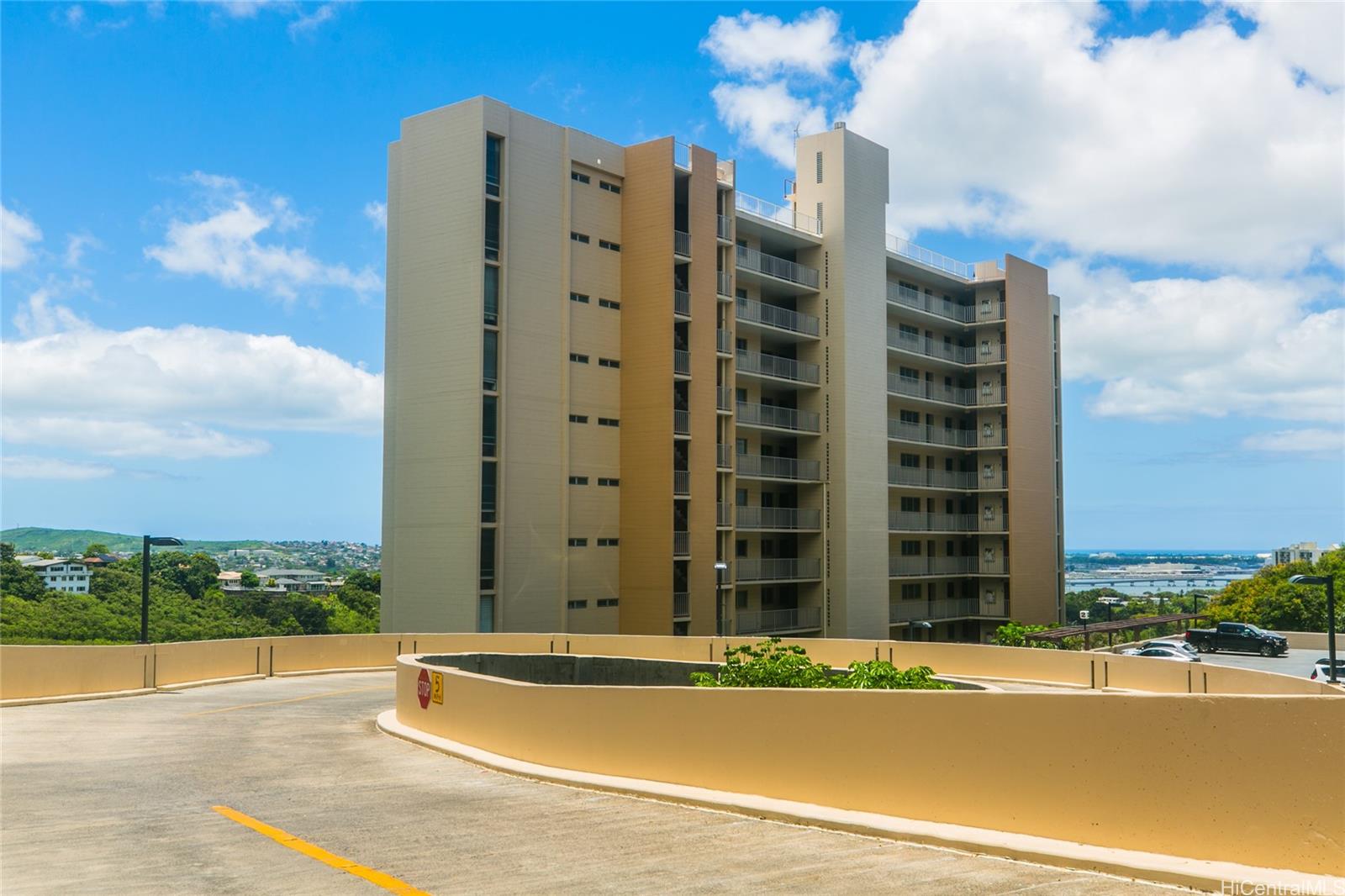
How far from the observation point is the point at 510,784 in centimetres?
1392

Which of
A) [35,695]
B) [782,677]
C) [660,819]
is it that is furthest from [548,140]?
[660,819]

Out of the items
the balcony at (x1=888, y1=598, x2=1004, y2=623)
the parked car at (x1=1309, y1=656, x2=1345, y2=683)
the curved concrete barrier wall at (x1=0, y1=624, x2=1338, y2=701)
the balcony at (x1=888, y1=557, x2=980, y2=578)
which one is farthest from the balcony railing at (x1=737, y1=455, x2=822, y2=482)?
the parked car at (x1=1309, y1=656, x2=1345, y2=683)

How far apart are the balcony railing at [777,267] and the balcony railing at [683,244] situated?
574 centimetres

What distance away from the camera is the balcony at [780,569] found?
52.9 meters

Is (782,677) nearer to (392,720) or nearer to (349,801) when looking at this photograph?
(349,801)

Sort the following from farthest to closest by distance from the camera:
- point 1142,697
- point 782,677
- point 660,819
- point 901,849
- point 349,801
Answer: point 782,677 < point 349,801 < point 660,819 < point 901,849 < point 1142,697

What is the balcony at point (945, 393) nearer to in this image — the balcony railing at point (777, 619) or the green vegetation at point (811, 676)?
the balcony railing at point (777, 619)

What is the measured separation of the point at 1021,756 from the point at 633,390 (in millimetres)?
39561

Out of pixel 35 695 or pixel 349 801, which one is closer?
pixel 349 801

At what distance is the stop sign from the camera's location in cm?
1875

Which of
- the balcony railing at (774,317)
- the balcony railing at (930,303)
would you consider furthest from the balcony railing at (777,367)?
the balcony railing at (930,303)

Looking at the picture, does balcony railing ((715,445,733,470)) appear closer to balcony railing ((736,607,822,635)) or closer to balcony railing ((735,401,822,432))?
balcony railing ((735,401,822,432))

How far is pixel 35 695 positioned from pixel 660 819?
21.3 metres

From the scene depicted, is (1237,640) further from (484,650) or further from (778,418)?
(484,650)
